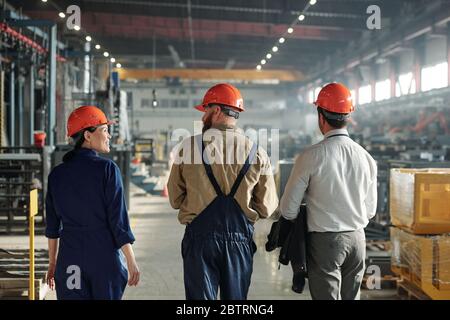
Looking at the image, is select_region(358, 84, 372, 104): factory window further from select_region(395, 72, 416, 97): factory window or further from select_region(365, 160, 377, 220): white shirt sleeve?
select_region(365, 160, 377, 220): white shirt sleeve

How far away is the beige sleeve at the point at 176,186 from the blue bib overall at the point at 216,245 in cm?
18

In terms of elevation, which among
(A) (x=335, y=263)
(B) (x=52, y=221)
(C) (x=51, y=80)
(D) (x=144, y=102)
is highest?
(D) (x=144, y=102)

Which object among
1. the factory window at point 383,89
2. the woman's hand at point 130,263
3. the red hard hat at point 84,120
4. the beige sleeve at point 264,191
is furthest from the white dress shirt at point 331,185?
the factory window at point 383,89

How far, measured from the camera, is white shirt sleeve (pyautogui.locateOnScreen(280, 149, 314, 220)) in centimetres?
325

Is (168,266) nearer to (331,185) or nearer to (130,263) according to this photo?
(130,263)

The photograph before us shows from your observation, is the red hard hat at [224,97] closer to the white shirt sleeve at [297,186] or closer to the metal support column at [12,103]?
the white shirt sleeve at [297,186]

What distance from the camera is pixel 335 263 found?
10.6 feet

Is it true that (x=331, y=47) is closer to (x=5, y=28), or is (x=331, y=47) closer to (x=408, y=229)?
(x=5, y=28)

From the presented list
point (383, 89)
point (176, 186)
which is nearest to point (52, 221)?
point (176, 186)

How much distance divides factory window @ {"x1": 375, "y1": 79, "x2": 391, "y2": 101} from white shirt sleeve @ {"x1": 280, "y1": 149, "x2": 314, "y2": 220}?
706 inches

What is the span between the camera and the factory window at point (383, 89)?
2048 centimetres

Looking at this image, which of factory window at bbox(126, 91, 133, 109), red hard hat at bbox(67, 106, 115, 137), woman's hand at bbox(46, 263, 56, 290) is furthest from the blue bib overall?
factory window at bbox(126, 91, 133, 109)

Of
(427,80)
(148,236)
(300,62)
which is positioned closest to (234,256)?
(148,236)

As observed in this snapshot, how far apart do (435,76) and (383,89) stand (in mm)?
5338
